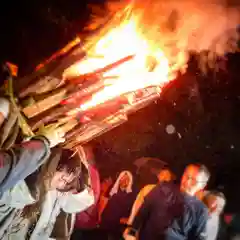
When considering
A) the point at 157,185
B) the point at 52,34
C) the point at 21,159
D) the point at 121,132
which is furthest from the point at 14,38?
the point at 157,185

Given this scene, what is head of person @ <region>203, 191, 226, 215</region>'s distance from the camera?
78.3 inches

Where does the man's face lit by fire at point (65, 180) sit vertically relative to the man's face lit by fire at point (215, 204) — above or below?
above

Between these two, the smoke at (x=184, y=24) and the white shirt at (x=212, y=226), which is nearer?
the smoke at (x=184, y=24)

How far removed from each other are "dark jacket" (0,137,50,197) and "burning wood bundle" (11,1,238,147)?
15 centimetres

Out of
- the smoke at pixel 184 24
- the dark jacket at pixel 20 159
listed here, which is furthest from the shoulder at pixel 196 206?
the dark jacket at pixel 20 159

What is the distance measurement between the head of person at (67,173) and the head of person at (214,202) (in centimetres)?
71

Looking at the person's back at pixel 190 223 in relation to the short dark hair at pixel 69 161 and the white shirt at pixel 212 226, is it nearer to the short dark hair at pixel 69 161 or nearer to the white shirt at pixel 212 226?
the white shirt at pixel 212 226

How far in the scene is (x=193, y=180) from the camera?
79.1 inches

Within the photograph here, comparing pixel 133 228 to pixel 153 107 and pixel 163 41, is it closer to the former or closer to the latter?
pixel 153 107

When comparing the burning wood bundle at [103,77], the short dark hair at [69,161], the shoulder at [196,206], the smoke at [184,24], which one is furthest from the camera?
the shoulder at [196,206]

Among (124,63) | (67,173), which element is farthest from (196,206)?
(124,63)

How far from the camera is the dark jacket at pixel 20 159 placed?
4.18 ft

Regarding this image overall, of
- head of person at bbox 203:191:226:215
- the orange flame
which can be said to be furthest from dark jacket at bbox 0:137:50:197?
head of person at bbox 203:191:226:215

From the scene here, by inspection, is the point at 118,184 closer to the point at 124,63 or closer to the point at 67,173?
the point at 67,173
